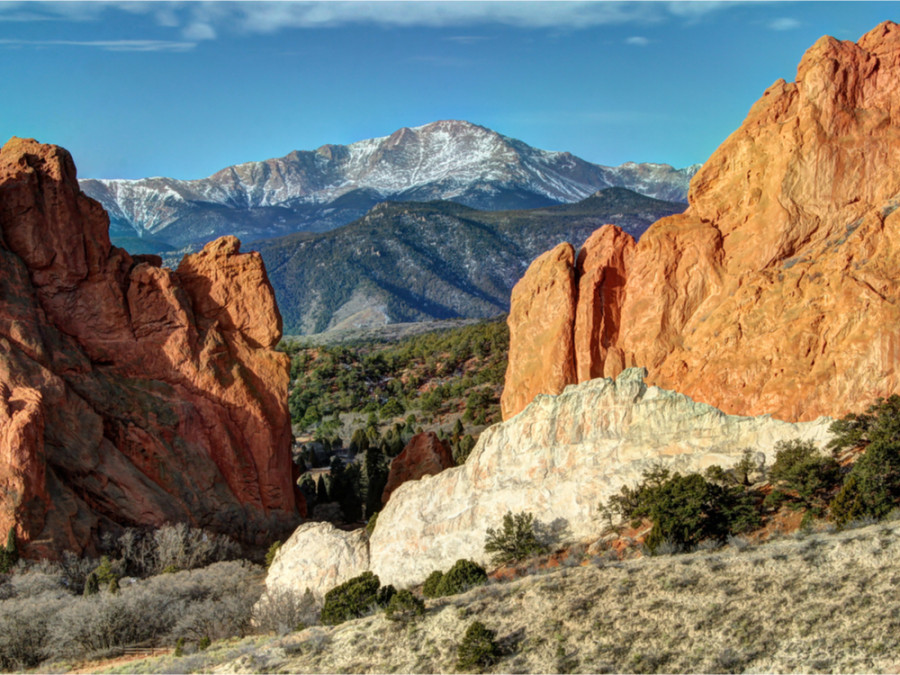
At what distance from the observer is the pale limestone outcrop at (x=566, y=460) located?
36.8m

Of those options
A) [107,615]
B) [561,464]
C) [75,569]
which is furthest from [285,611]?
[75,569]

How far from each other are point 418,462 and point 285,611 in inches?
821

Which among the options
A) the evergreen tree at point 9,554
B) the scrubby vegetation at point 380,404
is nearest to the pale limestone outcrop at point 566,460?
the evergreen tree at point 9,554

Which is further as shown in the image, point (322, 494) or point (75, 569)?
point (322, 494)

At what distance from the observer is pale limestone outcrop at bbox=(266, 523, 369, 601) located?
38.5m

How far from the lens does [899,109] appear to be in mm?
41938

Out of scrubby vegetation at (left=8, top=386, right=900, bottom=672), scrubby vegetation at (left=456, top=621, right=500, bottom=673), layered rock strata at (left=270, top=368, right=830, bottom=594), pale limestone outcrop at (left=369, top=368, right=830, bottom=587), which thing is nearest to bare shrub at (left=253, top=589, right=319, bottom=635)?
scrubby vegetation at (left=8, top=386, right=900, bottom=672)

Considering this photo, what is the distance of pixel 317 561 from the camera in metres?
39.1

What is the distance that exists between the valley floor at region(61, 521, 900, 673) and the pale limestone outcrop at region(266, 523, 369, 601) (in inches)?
245

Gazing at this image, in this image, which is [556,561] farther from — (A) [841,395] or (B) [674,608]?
(A) [841,395]

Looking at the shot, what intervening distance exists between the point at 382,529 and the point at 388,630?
10.5m

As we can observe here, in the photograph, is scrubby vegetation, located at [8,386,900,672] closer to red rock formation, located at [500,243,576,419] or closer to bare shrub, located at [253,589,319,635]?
bare shrub, located at [253,589,319,635]

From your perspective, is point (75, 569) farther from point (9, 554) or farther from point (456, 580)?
point (456, 580)

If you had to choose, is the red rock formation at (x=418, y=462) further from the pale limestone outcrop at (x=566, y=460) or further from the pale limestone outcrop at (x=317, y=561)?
the pale limestone outcrop at (x=317, y=561)
